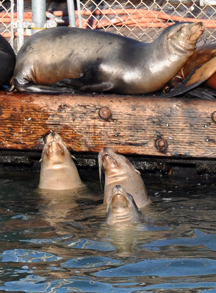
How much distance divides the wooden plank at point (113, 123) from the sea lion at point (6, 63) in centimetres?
45

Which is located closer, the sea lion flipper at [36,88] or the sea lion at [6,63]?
the sea lion flipper at [36,88]

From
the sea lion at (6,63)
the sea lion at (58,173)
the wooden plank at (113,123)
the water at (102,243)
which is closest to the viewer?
the water at (102,243)

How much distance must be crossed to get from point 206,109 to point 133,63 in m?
0.80

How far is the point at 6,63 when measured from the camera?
4.71 meters

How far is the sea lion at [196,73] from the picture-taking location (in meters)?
4.12

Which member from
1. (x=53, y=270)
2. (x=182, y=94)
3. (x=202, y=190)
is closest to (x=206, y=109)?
(x=182, y=94)

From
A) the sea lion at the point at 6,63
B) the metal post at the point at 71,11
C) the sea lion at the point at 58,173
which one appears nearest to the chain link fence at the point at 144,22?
the metal post at the point at 71,11

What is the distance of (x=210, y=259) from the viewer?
9.33 feet

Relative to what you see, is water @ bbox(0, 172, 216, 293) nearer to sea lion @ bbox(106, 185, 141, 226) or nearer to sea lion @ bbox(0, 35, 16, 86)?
sea lion @ bbox(106, 185, 141, 226)

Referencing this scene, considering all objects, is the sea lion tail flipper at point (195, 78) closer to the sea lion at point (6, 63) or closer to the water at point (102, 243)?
the water at point (102, 243)

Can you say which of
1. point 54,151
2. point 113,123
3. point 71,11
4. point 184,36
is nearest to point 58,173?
point 54,151

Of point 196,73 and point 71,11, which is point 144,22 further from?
point 196,73

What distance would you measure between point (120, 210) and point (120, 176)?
69 centimetres

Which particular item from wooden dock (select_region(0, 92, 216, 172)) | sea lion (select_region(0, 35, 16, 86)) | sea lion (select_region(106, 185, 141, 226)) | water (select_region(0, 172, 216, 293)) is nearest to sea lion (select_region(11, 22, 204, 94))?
sea lion (select_region(0, 35, 16, 86))
